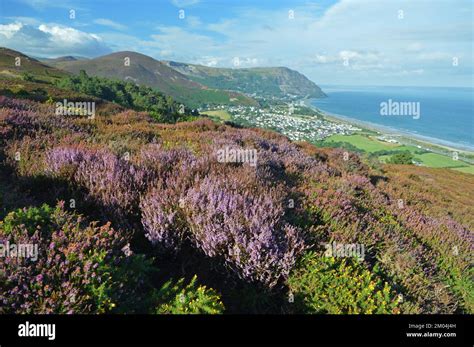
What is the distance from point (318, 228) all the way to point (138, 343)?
296 centimetres

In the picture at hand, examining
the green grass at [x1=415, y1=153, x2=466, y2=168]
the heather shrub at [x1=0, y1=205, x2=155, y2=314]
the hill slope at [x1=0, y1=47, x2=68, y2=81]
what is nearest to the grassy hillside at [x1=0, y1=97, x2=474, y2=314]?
the heather shrub at [x1=0, y1=205, x2=155, y2=314]

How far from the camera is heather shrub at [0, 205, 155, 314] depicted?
9.05ft

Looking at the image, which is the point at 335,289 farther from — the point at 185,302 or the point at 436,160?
the point at 436,160

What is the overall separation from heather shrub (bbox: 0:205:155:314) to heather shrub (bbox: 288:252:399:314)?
1.82 meters

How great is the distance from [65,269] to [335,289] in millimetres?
2882

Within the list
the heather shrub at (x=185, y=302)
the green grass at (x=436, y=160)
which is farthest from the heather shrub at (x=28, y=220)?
the green grass at (x=436, y=160)

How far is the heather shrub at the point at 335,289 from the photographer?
3633mm

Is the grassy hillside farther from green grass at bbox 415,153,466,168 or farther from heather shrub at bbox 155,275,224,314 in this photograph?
green grass at bbox 415,153,466,168

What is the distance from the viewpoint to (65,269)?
2.98 meters

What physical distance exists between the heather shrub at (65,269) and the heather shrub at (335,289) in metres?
1.82

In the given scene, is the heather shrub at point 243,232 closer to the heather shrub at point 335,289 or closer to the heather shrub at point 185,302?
the heather shrub at point 335,289

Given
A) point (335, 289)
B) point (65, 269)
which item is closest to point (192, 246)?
point (65, 269)

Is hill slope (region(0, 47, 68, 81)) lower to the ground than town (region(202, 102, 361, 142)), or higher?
higher

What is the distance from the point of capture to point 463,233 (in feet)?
26.1
